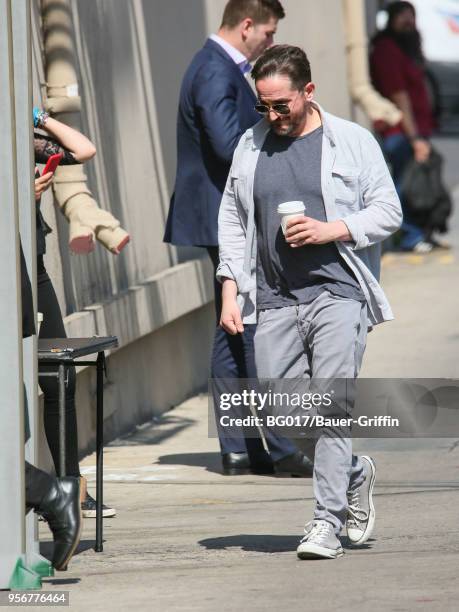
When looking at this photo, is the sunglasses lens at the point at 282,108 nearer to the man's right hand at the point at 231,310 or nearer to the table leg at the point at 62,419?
the man's right hand at the point at 231,310

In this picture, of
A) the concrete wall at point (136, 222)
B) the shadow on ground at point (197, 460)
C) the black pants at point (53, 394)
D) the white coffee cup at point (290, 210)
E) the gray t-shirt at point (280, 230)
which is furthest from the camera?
the concrete wall at point (136, 222)

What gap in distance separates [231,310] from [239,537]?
3.02ft

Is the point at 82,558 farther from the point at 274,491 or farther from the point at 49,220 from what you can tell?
the point at 49,220

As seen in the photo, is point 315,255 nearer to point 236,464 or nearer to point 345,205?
point 345,205

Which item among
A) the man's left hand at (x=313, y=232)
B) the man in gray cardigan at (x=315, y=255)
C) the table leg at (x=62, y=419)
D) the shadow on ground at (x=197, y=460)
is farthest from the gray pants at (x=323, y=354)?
the shadow on ground at (x=197, y=460)

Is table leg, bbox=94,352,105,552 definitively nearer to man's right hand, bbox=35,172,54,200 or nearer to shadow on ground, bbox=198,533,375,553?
shadow on ground, bbox=198,533,375,553

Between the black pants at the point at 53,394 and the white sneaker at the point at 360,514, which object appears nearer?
the white sneaker at the point at 360,514

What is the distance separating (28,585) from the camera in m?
5.09

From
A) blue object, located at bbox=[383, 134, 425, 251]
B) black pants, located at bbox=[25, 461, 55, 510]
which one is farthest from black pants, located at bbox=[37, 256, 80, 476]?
blue object, located at bbox=[383, 134, 425, 251]

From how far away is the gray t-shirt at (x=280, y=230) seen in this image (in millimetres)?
5664

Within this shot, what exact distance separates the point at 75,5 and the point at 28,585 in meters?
3.82

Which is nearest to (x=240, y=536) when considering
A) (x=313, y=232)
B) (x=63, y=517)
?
(x=63, y=517)

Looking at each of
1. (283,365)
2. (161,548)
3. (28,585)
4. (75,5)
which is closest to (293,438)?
(283,365)

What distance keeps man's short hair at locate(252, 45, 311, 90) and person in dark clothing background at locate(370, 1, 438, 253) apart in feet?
25.2
